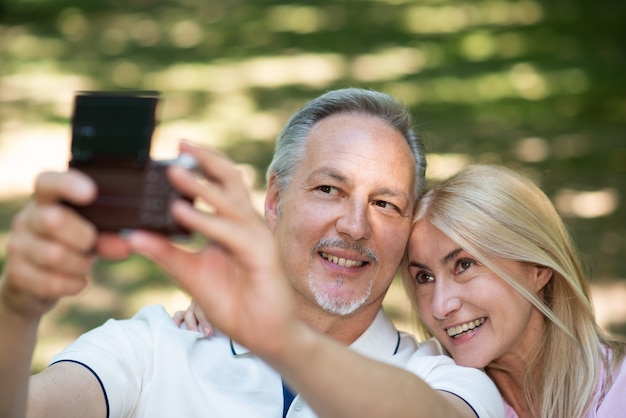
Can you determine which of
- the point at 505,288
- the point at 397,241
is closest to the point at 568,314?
the point at 505,288

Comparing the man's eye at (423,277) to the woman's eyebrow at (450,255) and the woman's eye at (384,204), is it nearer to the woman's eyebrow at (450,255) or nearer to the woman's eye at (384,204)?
the woman's eyebrow at (450,255)

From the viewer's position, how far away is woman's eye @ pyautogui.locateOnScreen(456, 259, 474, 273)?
8.80ft

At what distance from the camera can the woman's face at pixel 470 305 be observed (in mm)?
2615

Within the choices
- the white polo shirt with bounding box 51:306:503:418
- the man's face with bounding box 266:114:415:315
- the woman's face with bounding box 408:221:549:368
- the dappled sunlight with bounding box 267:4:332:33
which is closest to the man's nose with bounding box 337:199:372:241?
the man's face with bounding box 266:114:415:315

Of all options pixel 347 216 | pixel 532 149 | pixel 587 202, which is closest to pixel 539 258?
pixel 347 216

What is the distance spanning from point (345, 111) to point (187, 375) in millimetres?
1035

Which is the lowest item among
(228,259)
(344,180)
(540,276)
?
(540,276)

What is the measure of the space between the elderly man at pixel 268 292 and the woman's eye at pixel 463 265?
189 millimetres

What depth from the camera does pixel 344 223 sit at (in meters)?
2.66

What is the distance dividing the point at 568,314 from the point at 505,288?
0.30m

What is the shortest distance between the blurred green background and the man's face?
1.91m

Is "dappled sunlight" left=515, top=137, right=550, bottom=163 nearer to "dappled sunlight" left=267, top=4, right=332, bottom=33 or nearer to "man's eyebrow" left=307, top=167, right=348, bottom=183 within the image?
"dappled sunlight" left=267, top=4, right=332, bottom=33

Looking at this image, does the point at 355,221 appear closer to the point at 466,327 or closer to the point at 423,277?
the point at 423,277

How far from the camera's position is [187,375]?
8.13ft
